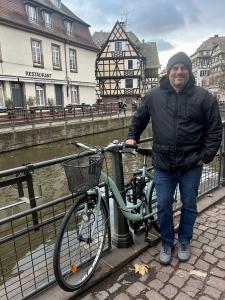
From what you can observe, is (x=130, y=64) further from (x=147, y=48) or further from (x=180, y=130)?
(x=180, y=130)

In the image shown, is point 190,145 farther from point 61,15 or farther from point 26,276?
point 61,15

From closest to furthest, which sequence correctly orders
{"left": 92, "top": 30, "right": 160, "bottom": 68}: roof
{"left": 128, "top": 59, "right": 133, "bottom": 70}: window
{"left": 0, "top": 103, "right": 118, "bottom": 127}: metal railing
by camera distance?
{"left": 0, "top": 103, "right": 118, "bottom": 127}: metal railing < {"left": 128, "top": 59, "right": 133, "bottom": 70}: window < {"left": 92, "top": 30, "right": 160, "bottom": 68}: roof

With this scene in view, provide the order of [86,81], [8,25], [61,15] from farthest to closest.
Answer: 1. [86,81]
2. [61,15]
3. [8,25]

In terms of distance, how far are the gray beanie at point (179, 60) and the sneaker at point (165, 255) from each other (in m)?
1.77

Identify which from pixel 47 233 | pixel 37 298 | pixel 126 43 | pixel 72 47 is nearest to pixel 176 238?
pixel 37 298

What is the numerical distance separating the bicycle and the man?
329 mm

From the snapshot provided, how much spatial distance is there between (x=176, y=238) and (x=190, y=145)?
4.25 ft

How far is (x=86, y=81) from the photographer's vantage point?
26797mm

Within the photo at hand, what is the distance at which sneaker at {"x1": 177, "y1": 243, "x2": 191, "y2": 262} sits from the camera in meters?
2.85

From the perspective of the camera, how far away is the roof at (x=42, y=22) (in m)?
18.9

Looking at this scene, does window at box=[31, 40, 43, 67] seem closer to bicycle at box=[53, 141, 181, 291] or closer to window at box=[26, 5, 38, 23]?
window at box=[26, 5, 38, 23]

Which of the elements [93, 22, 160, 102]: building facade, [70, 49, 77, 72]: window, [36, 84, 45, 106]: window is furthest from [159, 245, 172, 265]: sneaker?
[93, 22, 160, 102]: building facade

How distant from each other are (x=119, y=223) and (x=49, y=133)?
12999 mm

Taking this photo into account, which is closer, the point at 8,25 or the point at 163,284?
the point at 163,284
